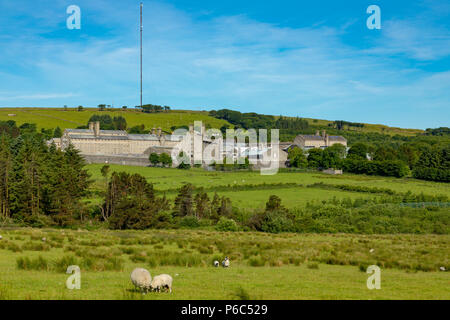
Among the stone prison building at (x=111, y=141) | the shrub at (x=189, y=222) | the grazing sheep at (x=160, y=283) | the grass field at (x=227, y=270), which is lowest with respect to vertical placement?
the shrub at (x=189, y=222)

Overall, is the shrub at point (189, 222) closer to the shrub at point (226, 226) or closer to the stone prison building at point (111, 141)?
the shrub at point (226, 226)

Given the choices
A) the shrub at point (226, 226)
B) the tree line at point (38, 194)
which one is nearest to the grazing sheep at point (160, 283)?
the shrub at point (226, 226)

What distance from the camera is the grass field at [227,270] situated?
11805 mm

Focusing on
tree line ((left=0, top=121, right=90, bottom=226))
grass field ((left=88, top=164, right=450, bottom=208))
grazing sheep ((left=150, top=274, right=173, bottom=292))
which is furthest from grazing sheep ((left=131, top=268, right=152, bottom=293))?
grass field ((left=88, top=164, right=450, bottom=208))

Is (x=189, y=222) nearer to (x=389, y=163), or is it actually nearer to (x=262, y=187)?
(x=262, y=187)

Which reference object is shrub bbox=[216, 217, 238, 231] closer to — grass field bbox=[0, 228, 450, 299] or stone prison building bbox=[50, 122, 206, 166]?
grass field bbox=[0, 228, 450, 299]

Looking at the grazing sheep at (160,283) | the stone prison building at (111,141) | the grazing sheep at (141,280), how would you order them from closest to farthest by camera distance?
the grazing sheep at (141,280) → the grazing sheep at (160,283) → the stone prison building at (111,141)

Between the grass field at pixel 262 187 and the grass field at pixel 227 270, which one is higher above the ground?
the grass field at pixel 227 270

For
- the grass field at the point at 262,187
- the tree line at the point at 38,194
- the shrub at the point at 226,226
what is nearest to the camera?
the shrub at the point at 226,226

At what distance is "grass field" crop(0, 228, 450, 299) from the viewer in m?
11.8

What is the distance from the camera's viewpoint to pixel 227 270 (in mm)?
16078
